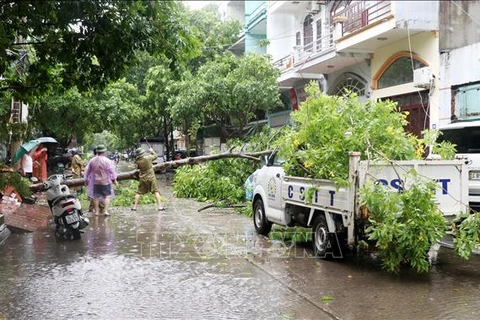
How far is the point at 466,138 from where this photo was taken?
10.8 m

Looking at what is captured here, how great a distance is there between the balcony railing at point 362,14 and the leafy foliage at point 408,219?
10.3 metres

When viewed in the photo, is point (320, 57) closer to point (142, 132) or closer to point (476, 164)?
point (476, 164)

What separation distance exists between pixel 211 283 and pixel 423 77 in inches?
437

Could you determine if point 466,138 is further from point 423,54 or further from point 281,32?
point 281,32

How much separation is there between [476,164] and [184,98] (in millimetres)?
13344

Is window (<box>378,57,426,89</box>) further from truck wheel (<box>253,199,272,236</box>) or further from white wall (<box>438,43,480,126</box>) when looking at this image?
truck wheel (<box>253,199,272,236</box>)

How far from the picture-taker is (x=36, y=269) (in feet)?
23.3

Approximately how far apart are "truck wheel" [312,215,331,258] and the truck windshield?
4.63m

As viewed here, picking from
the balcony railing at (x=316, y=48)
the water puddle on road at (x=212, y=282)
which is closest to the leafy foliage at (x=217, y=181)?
the water puddle on road at (x=212, y=282)

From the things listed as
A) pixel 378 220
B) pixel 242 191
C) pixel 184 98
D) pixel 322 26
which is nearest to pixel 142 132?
pixel 184 98

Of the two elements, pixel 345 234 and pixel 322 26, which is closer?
pixel 345 234

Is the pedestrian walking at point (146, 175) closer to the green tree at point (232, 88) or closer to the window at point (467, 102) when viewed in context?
the green tree at point (232, 88)

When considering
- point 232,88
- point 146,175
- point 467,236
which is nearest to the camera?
point 467,236

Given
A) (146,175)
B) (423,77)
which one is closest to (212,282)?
(146,175)
